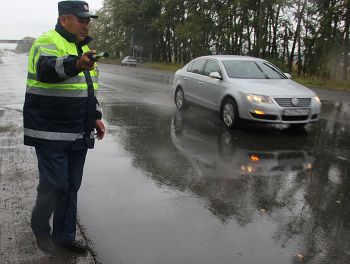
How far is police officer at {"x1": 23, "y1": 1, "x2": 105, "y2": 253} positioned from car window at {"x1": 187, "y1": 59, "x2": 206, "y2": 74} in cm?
786

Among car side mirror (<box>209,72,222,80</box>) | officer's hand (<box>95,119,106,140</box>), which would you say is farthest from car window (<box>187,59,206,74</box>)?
officer's hand (<box>95,119,106,140</box>)

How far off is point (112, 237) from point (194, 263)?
863 mm

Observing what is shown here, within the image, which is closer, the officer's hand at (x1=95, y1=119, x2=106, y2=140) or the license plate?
the officer's hand at (x1=95, y1=119, x2=106, y2=140)

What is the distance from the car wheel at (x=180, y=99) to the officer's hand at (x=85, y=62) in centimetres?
890

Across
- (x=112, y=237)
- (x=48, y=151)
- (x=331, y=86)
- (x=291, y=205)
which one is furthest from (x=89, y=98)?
(x=331, y=86)

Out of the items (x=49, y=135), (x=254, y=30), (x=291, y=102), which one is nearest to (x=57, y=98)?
(x=49, y=135)

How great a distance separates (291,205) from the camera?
495cm

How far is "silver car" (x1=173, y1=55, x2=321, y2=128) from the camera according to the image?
28.8 ft

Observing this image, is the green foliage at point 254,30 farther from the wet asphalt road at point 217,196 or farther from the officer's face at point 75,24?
the officer's face at point 75,24

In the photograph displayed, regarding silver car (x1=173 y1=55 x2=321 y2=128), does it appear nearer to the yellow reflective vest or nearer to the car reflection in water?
the car reflection in water

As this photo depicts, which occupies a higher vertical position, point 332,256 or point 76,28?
point 76,28

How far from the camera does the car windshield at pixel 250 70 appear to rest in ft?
32.9

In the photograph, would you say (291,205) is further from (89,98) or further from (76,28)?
(76,28)

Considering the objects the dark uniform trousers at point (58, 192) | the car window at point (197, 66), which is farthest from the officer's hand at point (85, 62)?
the car window at point (197, 66)
